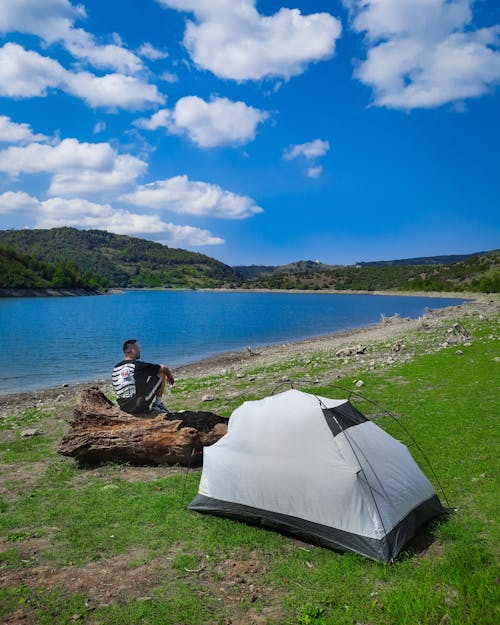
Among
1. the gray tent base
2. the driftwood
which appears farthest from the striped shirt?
the gray tent base

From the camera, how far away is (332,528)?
7.21 metres

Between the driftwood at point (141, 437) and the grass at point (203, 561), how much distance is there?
0.44 metres

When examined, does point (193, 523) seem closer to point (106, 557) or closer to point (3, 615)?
point (106, 557)

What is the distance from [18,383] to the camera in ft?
94.8

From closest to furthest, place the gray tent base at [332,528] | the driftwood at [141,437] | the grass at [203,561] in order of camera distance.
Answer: the grass at [203,561] → the gray tent base at [332,528] → the driftwood at [141,437]

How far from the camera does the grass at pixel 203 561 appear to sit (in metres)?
5.44

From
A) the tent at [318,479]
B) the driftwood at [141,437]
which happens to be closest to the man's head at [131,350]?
the driftwood at [141,437]

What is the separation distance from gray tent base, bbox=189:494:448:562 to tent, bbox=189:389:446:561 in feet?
0.05

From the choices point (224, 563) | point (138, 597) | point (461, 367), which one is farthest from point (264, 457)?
point (461, 367)

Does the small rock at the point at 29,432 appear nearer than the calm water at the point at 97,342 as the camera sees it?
Yes

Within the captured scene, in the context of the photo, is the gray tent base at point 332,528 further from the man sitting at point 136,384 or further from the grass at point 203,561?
the man sitting at point 136,384

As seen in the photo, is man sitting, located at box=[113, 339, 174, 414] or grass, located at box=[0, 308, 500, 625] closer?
grass, located at box=[0, 308, 500, 625]

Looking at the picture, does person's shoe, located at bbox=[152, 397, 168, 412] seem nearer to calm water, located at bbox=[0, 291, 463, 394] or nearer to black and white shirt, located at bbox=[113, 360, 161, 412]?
black and white shirt, located at bbox=[113, 360, 161, 412]

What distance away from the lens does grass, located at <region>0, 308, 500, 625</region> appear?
544 centimetres
